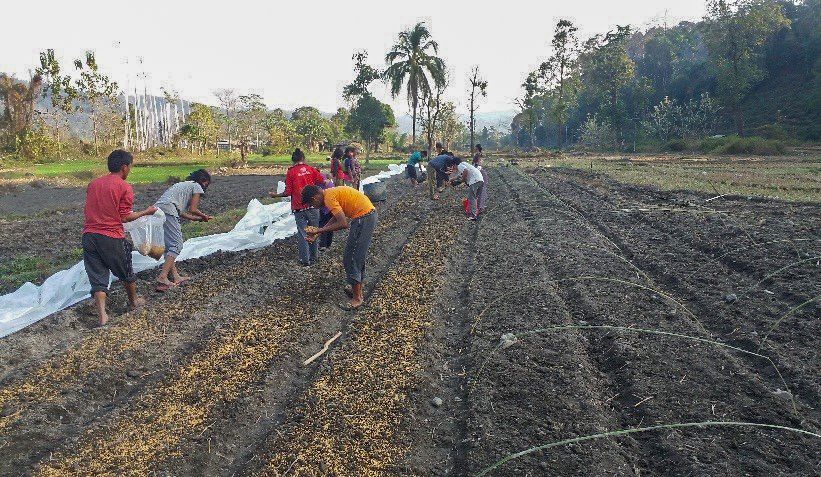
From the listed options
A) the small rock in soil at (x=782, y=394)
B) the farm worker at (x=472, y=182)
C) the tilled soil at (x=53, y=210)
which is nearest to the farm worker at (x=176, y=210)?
the tilled soil at (x=53, y=210)

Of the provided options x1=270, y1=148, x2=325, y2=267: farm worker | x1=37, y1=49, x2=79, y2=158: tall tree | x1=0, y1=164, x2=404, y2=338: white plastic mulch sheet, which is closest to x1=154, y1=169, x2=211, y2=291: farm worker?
x1=0, y1=164, x2=404, y2=338: white plastic mulch sheet

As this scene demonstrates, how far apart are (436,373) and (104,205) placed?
363 cm

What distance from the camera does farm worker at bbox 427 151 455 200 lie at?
1339 centimetres

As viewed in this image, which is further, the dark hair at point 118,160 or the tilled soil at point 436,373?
the dark hair at point 118,160

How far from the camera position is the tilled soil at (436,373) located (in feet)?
10.7

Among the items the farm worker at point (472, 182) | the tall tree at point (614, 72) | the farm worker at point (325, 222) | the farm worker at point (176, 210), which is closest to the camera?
the farm worker at point (176, 210)

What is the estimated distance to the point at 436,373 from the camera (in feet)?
14.4

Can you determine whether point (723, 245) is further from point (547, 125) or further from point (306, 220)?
point (547, 125)

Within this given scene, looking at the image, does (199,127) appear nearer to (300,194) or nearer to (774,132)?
(300,194)

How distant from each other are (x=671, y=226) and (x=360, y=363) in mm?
7009

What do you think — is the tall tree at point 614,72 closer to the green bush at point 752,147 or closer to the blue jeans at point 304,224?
the green bush at point 752,147

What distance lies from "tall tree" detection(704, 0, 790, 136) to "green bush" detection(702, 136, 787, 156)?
30.4ft

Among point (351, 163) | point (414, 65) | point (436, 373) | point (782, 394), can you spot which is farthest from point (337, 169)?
point (414, 65)

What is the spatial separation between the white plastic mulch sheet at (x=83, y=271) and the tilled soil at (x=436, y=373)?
0.95ft
